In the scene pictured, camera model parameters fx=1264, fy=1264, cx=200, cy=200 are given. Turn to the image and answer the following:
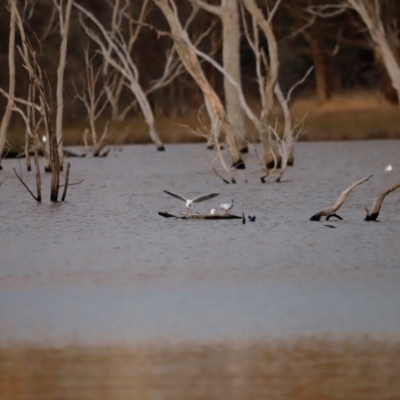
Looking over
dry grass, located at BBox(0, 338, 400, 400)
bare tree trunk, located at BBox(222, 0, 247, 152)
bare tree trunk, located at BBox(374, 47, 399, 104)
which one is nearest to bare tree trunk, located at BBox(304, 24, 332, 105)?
bare tree trunk, located at BBox(374, 47, 399, 104)

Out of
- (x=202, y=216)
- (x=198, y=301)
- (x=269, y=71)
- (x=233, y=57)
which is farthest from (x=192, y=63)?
(x=198, y=301)

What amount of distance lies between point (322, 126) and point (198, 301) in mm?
26515

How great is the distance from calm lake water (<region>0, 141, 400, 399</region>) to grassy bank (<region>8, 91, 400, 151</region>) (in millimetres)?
16586

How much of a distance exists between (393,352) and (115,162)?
19226mm

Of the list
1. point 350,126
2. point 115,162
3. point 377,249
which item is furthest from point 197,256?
point 350,126

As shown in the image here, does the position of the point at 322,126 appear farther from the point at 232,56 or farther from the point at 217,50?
the point at 232,56

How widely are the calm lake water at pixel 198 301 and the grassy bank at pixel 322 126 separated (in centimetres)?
1659

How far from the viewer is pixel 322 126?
34.3 metres

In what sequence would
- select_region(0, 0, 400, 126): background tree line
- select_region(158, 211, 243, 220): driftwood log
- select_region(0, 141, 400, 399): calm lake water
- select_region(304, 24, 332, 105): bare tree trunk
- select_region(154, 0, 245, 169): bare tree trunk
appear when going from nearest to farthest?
select_region(0, 141, 400, 399): calm lake water, select_region(158, 211, 243, 220): driftwood log, select_region(154, 0, 245, 169): bare tree trunk, select_region(0, 0, 400, 126): background tree line, select_region(304, 24, 332, 105): bare tree trunk

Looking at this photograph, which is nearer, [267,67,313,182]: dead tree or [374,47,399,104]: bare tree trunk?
[267,67,313,182]: dead tree

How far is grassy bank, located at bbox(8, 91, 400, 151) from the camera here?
3250 cm

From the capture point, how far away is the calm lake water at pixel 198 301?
586 cm

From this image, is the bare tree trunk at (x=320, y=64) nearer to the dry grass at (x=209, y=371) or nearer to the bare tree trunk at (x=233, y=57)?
the bare tree trunk at (x=233, y=57)

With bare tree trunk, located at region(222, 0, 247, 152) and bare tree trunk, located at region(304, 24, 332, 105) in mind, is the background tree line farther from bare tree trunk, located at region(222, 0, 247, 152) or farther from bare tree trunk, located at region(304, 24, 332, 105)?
bare tree trunk, located at region(222, 0, 247, 152)
